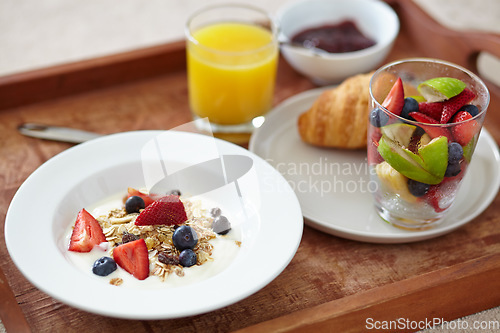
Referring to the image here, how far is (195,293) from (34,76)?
2.90ft

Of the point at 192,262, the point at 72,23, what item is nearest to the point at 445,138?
the point at 192,262

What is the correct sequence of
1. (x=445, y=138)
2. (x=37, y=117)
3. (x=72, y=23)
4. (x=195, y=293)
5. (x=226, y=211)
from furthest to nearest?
1. (x=72, y=23)
2. (x=37, y=117)
3. (x=226, y=211)
4. (x=445, y=138)
5. (x=195, y=293)

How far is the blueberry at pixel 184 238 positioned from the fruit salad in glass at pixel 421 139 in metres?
0.40

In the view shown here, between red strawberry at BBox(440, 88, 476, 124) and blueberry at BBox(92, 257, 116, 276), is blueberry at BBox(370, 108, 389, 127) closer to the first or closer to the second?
red strawberry at BBox(440, 88, 476, 124)

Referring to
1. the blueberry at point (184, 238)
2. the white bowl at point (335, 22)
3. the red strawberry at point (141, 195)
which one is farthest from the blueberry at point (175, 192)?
the white bowl at point (335, 22)

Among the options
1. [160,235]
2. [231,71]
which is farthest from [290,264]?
[231,71]

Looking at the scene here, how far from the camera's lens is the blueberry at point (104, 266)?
103 cm

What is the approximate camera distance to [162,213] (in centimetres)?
112

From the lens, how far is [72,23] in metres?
2.18

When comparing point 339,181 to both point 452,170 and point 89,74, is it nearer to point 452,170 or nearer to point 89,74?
point 452,170

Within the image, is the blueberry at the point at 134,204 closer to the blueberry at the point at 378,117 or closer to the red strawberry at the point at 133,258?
the red strawberry at the point at 133,258

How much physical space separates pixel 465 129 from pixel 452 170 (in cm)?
8

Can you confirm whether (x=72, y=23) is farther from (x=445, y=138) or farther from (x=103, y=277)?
(x=445, y=138)

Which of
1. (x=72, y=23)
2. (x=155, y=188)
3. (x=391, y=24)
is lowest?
(x=72, y=23)
